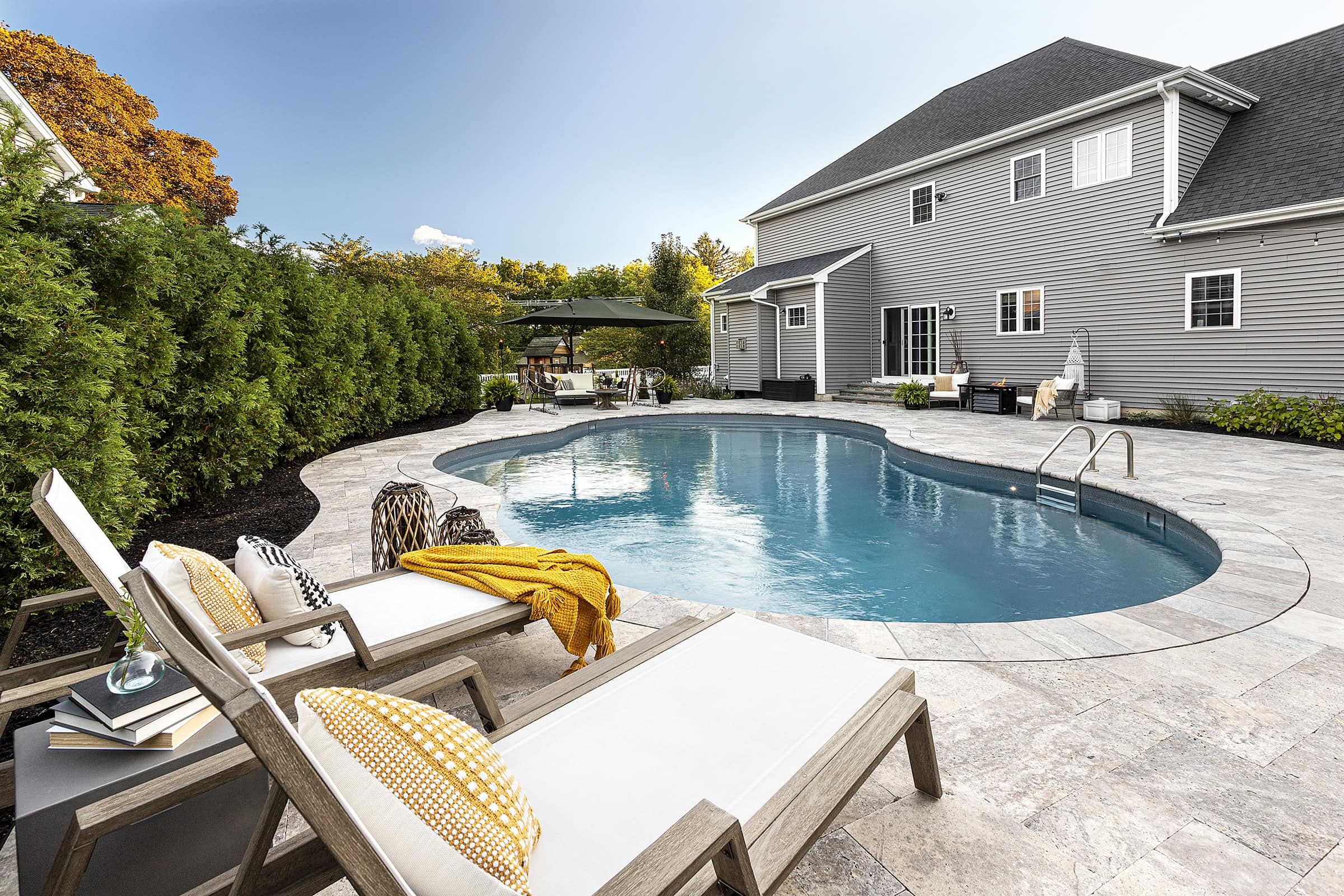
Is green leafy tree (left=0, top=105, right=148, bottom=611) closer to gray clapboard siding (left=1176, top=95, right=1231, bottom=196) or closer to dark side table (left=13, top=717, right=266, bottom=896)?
dark side table (left=13, top=717, right=266, bottom=896)

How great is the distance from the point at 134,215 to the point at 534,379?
1308cm

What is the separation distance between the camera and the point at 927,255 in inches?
618

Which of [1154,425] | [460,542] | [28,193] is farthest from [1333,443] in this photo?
[28,193]

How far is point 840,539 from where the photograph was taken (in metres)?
6.29

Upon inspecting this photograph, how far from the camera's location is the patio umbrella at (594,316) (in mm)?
15836

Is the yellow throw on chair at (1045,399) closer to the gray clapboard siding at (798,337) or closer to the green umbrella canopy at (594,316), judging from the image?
the gray clapboard siding at (798,337)

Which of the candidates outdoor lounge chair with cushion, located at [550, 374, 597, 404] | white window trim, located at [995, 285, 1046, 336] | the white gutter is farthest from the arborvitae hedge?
white window trim, located at [995, 285, 1046, 336]

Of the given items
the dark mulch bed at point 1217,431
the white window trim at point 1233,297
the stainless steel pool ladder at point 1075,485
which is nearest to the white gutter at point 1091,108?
the white window trim at point 1233,297

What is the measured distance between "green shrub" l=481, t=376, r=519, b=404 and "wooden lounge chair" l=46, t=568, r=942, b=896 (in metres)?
14.0

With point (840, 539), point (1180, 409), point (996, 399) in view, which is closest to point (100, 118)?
point (840, 539)

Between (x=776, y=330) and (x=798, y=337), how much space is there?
3.16 feet

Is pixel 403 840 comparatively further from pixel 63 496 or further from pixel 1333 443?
pixel 1333 443

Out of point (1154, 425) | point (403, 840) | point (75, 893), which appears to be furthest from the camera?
point (1154, 425)

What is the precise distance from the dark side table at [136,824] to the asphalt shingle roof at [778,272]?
16129 millimetres
